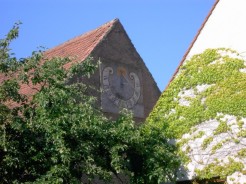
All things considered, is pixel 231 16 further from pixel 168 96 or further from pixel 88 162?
pixel 88 162

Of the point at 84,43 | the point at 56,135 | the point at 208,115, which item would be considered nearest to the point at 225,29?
the point at 208,115

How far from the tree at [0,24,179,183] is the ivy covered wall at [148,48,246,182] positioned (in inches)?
37.1

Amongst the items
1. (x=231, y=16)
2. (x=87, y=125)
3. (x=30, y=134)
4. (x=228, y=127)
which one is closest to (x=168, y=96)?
(x=228, y=127)

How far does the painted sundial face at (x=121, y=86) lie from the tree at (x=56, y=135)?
501 cm

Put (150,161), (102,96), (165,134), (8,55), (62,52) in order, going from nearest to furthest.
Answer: (8,55) → (150,161) → (165,134) → (102,96) → (62,52)

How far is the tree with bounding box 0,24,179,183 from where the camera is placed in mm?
8477

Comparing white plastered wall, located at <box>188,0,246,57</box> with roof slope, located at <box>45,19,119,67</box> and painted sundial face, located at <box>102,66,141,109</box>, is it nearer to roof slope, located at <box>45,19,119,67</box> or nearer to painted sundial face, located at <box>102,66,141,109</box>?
painted sundial face, located at <box>102,66,141,109</box>

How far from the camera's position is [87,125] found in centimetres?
888

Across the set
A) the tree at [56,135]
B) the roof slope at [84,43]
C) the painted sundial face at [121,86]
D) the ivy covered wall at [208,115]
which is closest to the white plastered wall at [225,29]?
the ivy covered wall at [208,115]

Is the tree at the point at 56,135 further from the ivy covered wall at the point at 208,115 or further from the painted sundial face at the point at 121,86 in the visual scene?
the painted sundial face at the point at 121,86

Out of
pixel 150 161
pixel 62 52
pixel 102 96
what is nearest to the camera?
pixel 150 161

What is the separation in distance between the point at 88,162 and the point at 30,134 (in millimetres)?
1407

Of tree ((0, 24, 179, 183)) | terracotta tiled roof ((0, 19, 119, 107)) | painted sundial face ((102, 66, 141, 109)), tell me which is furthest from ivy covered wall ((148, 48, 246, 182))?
terracotta tiled roof ((0, 19, 119, 107))

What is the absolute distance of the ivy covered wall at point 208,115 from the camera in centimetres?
1011
